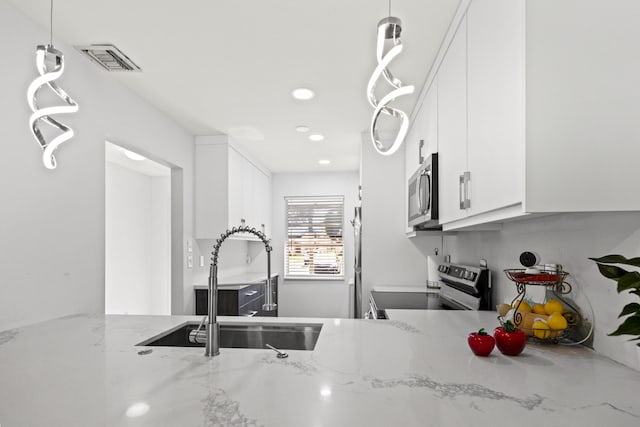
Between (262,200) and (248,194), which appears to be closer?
(248,194)

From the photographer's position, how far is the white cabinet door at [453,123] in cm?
161

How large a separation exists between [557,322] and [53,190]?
2291mm

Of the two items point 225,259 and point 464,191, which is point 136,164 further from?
point 464,191

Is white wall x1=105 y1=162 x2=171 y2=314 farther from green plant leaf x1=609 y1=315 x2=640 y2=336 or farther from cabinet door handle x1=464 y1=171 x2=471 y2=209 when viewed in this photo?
green plant leaf x1=609 y1=315 x2=640 y2=336

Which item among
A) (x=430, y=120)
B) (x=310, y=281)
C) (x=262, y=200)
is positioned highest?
(x=430, y=120)

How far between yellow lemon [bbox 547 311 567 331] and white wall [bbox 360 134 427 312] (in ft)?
7.42

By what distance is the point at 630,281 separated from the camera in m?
0.66

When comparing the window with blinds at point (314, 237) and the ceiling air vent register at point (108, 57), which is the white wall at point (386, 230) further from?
the ceiling air vent register at point (108, 57)

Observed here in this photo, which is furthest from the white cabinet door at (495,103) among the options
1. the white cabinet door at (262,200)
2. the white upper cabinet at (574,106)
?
the white cabinet door at (262,200)

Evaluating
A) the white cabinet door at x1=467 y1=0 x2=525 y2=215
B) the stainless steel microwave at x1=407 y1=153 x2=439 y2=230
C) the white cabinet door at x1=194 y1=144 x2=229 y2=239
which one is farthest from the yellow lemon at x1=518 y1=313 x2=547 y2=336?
the white cabinet door at x1=194 y1=144 x2=229 y2=239

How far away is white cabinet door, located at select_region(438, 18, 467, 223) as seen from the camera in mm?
1606

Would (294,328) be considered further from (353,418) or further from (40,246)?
(40,246)

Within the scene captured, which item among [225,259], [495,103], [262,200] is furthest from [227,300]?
[495,103]

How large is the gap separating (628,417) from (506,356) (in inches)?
15.8
